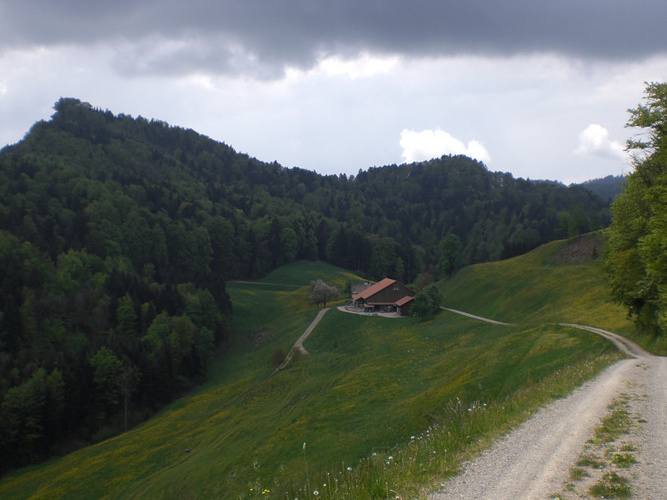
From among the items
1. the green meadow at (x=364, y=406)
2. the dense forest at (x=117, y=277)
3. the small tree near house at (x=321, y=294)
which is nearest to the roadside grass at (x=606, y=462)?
the green meadow at (x=364, y=406)

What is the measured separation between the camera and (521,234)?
118m

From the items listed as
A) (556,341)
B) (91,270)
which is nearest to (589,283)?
(556,341)

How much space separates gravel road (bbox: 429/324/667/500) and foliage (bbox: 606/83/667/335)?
8.95 metres

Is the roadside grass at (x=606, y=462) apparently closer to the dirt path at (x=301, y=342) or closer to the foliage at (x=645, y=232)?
the foliage at (x=645, y=232)

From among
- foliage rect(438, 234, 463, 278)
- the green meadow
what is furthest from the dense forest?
the green meadow

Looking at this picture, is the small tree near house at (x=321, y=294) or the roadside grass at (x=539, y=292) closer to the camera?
the roadside grass at (x=539, y=292)

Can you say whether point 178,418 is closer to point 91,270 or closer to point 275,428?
point 275,428

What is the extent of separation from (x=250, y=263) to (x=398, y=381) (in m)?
110

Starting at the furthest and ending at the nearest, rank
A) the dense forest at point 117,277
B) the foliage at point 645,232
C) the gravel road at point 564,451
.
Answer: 1. the dense forest at point 117,277
2. the foliage at point 645,232
3. the gravel road at point 564,451

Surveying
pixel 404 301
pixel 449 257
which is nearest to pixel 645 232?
pixel 404 301

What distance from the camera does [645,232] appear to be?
93.2 feet

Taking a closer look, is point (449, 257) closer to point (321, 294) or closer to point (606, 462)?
point (321, 294)

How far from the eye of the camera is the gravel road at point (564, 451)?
836 centimetres

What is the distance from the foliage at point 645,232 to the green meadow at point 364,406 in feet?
11.6
